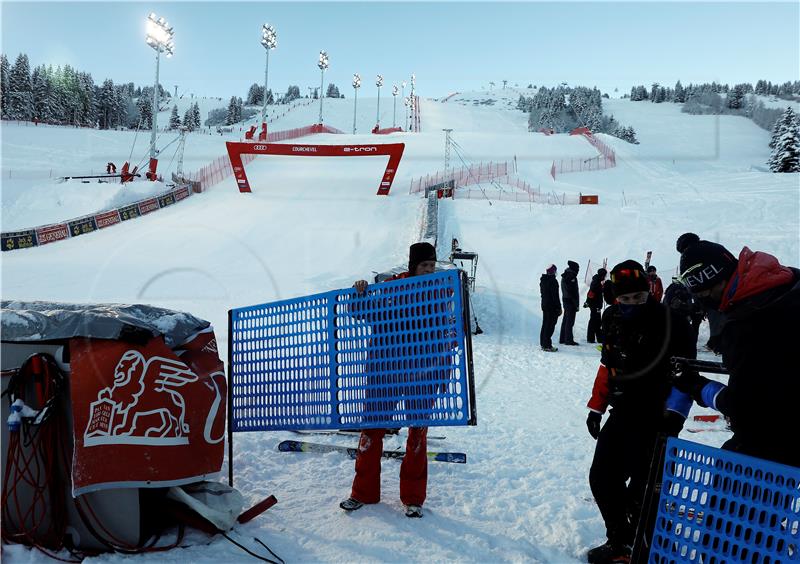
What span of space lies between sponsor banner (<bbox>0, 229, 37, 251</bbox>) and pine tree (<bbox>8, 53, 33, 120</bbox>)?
2508 inches

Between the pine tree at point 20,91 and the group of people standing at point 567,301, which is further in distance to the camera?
the pine tree at point 20,91

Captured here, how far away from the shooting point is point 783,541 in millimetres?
2262


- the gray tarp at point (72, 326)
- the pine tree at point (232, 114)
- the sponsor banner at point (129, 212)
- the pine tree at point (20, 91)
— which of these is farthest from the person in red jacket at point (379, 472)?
the pine tree at point (232, 114)

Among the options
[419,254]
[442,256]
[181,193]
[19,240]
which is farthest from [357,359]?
[181,193]

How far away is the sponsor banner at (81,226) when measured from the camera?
21781mm

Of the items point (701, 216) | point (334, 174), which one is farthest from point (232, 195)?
point (701, 216)

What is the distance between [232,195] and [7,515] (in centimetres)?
2785

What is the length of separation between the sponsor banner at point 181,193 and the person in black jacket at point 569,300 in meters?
23.3

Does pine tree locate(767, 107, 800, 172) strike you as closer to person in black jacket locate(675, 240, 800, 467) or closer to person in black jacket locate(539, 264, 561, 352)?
person in black jacket locate(539, 264, 561, 352)

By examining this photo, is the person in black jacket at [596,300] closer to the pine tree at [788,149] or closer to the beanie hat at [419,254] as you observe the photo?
the beanie hat at [419,254]

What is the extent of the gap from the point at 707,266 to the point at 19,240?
77.2 feet

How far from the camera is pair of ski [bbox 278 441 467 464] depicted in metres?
4.57

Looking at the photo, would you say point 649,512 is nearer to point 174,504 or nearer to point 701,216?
point 174,504

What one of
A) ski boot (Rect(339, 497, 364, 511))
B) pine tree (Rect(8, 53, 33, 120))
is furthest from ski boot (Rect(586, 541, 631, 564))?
pine tree (Rect(8, 53, 33, 120))
